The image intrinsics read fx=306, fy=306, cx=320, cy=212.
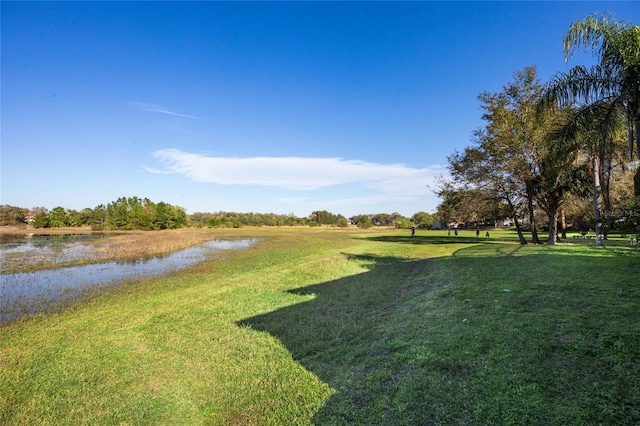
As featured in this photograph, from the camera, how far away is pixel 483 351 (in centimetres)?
432

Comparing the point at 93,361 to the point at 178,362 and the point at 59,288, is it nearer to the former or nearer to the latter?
the point at 178,362

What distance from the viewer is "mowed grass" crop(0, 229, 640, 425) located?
336 centimetres

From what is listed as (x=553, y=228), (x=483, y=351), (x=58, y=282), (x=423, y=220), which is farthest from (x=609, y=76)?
(x=423, y=220)

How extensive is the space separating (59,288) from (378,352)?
1410 centimetres

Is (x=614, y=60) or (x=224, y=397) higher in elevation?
(x=614, y=60)

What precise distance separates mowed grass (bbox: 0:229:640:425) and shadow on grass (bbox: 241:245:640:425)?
0.02 m

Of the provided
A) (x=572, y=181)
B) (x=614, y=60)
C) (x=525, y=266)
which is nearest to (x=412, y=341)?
(x=525, y=266)

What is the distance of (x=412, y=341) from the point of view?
17.2 ft

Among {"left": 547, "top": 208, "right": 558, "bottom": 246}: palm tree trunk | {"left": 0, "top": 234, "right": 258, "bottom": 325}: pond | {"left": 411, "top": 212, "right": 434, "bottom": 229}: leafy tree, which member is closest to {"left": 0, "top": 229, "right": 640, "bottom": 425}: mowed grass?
{"left": 0, "top": 234, "right": 258, "bottom": 325}: pond

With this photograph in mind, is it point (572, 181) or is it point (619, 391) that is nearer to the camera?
point (619, 391)

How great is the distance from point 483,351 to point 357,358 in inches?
74.9

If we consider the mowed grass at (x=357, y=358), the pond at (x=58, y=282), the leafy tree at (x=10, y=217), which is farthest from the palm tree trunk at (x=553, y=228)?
the leafy tree at (x=10, y=217)

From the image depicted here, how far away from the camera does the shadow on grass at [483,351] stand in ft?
10.3

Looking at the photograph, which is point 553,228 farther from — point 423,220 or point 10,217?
point 10,217
